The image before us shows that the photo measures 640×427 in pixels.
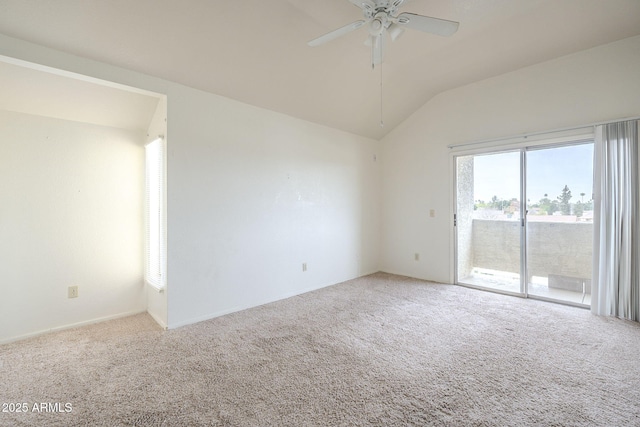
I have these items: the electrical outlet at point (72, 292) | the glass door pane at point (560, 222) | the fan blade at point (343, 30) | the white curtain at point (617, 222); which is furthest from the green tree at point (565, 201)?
the electrical outlet at point (72, 292)

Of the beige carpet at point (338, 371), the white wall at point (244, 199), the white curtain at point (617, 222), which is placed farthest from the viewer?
the white curtain at point (617, 222)

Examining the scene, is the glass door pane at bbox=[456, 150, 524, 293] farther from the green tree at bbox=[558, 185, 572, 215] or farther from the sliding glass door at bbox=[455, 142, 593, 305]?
the green tree at bbox=[558, 185, 572, 215]

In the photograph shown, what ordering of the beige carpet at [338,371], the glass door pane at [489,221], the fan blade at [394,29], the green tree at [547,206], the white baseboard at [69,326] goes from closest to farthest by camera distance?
the beige carpet at [338,371] < the fan blade at [394,29] < the white baseboard at [69,326] < the green tree at [547,206] < the glass door pane at [489,221]

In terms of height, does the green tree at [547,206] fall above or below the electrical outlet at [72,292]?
above

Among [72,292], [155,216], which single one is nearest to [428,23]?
[155,216]

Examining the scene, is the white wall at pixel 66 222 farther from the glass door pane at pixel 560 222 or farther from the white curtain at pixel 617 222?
the white curtain at pixel 617 222

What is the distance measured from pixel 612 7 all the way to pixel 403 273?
3982 mm

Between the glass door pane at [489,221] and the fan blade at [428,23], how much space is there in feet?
8.60

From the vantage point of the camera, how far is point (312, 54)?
9.82 feet

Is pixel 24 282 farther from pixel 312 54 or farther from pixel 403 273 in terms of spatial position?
pixel 403 273

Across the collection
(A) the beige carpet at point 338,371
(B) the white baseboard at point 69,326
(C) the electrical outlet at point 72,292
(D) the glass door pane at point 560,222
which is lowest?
(A) the beige carpet at point 338,371

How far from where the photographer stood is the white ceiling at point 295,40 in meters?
2.10

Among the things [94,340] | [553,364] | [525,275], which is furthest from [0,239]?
[525,275]

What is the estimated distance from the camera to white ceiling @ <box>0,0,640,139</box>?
2.10m
